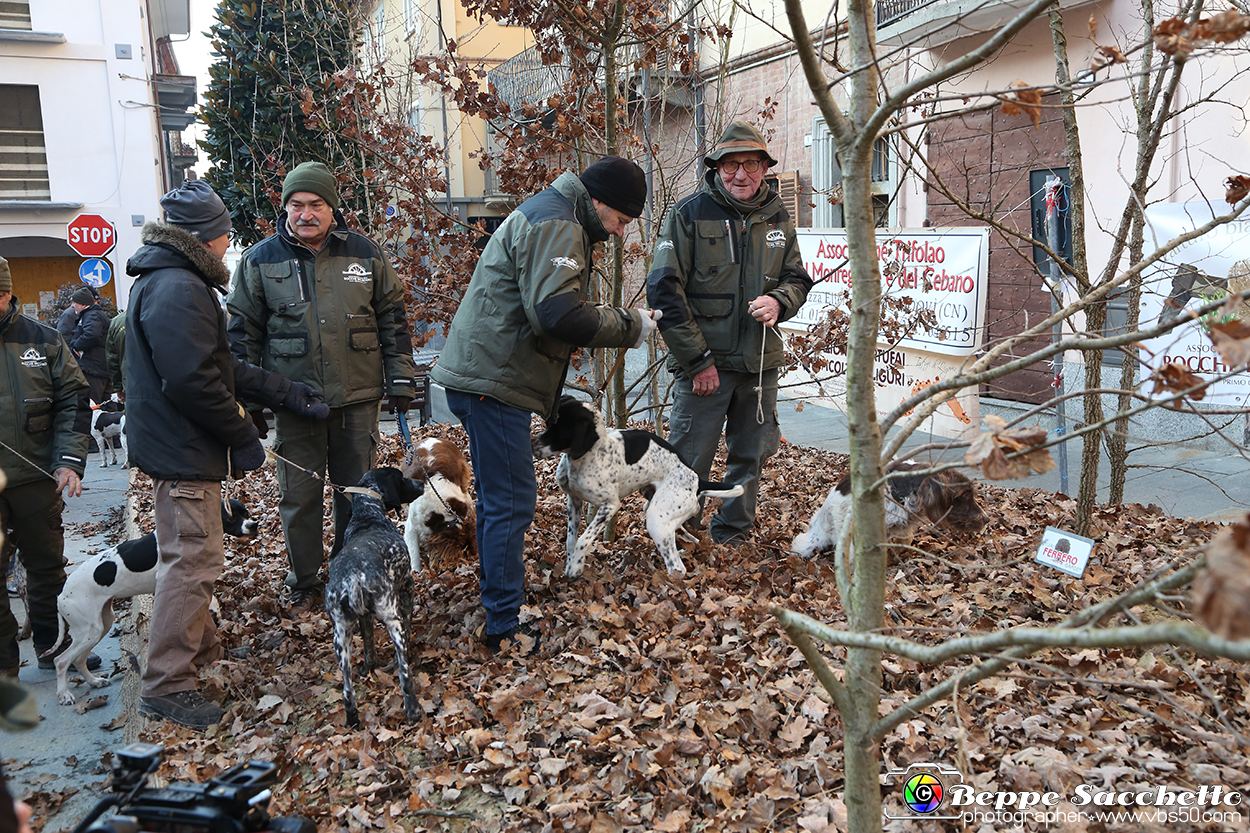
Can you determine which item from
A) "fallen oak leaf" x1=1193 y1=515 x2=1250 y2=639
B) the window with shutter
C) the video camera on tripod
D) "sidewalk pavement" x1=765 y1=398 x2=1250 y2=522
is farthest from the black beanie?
the window with shutter

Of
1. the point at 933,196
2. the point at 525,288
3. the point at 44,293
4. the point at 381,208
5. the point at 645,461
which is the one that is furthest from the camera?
the point at 44,293

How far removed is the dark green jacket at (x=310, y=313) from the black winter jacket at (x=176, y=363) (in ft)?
2.97

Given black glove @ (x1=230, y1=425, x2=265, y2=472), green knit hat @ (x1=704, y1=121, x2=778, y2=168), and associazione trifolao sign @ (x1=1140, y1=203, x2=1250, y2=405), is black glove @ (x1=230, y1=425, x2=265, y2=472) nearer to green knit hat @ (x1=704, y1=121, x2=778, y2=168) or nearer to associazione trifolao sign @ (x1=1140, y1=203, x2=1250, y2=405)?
green knit hat @ (x1=704, y1=121, x2=778, y2=168)

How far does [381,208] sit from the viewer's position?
9.46 meters

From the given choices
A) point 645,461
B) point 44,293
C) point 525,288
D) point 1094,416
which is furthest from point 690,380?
point 44,293

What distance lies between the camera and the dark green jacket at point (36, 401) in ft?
15.6

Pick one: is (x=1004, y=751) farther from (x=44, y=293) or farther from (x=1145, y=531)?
(x=44, y=293)

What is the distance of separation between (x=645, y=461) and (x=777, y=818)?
2504mm

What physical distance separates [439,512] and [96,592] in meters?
1.91

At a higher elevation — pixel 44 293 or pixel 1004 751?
pixel 44 293

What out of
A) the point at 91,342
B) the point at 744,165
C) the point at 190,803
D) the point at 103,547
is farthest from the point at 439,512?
the point at 91,342

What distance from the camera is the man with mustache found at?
5039 millimetres

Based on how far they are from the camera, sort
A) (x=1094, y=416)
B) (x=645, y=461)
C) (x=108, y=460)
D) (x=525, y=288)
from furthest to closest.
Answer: (x=108, y=460) → (x=645, y=461) → (x=1094, y=416) → (x=525, y=288)

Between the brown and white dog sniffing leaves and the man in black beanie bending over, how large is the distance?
A: 4.26 ft
